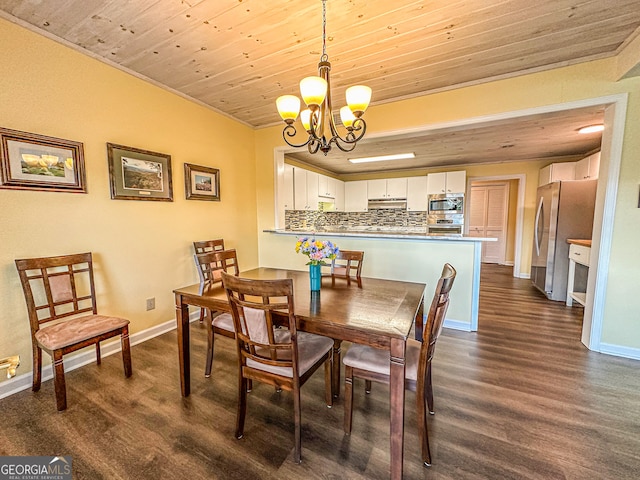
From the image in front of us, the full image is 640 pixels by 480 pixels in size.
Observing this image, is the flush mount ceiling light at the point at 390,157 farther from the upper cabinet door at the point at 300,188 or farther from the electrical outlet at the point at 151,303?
the electrical outlet at the point at 151,303

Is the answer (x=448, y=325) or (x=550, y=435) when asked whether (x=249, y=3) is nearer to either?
(x=550, y=435)

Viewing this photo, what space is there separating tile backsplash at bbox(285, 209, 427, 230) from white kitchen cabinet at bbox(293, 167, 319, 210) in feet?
1.41

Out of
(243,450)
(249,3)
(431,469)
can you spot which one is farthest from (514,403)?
(249,3)

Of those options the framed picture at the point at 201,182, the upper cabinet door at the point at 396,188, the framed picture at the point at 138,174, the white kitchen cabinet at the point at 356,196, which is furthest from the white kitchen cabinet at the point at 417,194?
the framed picture at the point at 138,174

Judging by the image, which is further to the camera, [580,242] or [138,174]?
[580,242]

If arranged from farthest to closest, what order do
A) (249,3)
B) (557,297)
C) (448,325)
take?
(557,297) < (448,325) < (249,3)

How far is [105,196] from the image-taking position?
7.63 ft

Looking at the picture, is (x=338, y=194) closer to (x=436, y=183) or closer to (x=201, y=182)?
(x=436, y=183)

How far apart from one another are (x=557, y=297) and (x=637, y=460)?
3126 millimetres

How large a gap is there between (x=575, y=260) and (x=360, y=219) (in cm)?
396

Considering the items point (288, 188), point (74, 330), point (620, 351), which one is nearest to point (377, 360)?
point (74, 330)

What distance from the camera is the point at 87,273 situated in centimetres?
226

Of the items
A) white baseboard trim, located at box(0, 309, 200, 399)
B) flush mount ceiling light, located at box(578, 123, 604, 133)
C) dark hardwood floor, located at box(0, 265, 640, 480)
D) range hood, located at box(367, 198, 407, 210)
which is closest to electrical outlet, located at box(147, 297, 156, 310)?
white baseboard trim, located at box(0, 309, 200, 399)

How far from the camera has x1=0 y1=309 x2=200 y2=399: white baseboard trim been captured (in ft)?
6.12
